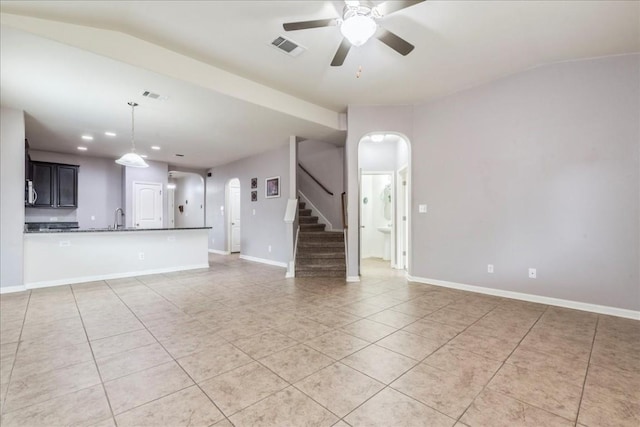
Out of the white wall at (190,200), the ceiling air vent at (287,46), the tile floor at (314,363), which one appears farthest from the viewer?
the white wall at (190,200)

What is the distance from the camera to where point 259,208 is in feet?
23.1

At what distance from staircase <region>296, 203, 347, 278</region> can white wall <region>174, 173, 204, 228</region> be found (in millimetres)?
5127

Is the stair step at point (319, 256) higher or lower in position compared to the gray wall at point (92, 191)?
lower

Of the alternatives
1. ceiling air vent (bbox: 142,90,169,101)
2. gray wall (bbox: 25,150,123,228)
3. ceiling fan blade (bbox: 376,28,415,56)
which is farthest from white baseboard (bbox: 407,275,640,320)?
gray wall (bbox: 25,150,123,228)

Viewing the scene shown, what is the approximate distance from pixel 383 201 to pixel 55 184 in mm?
7672

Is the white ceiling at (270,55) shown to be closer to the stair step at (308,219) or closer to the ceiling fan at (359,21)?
the ceiling fan at (359,21)

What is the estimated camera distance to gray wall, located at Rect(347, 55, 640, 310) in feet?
10.1

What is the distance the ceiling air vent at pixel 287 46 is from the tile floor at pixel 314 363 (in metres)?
2.93

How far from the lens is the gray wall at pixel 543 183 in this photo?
10.1 feet

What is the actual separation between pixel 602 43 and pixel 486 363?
137 inches

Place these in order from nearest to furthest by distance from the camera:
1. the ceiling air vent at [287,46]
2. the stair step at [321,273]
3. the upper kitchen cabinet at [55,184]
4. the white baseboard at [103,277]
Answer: the ceiling air vent at [287,46] → the white baseboard at [103,277] → the stair step at [321,273] → the upper kitchen cabinet at [55,184]

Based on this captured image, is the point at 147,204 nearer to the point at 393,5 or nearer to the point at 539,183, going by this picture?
the point at 393,5

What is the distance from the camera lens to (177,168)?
28.6 ft

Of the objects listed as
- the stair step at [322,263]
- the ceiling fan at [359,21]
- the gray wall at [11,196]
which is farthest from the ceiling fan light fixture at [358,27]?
the gray wall at [11,196]
